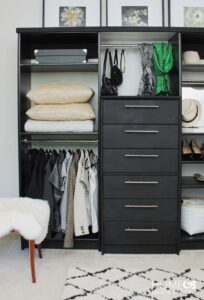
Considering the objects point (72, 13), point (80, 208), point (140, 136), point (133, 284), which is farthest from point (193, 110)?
point (133, 284)

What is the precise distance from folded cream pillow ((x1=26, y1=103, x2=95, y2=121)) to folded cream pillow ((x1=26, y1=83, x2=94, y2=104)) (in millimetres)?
45

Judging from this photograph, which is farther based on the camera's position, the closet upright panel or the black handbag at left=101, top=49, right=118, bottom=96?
the black handbag at left=101, top=49, right=118, bottom=96

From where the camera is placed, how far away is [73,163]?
2795mm

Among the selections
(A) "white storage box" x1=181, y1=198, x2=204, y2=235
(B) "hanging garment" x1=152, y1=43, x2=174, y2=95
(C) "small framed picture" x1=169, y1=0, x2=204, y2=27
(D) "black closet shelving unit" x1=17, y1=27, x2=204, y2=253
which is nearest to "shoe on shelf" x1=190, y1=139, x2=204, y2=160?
(D) "black closet shelving unit" x1=17, y1=27, x2=204, y2=253

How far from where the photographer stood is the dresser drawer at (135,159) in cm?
271

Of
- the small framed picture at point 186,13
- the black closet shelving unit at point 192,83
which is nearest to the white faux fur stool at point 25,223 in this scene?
the black closet shelving unit at point 192,83

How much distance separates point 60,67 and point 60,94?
1.21ft

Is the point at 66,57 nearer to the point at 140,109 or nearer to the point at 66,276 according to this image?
the point at 140,109

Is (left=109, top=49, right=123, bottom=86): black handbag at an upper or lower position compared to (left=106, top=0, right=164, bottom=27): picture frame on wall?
lower

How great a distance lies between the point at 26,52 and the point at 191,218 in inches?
83.0

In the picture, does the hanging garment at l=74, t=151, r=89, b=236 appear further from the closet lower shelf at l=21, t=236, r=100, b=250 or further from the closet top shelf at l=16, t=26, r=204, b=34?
the closet top shelf at l=16, t=26, r=204, b=34

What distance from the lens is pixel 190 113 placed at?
9.50 ft

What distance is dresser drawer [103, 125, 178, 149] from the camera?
2699mm

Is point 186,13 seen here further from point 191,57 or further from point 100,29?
point 100,29
